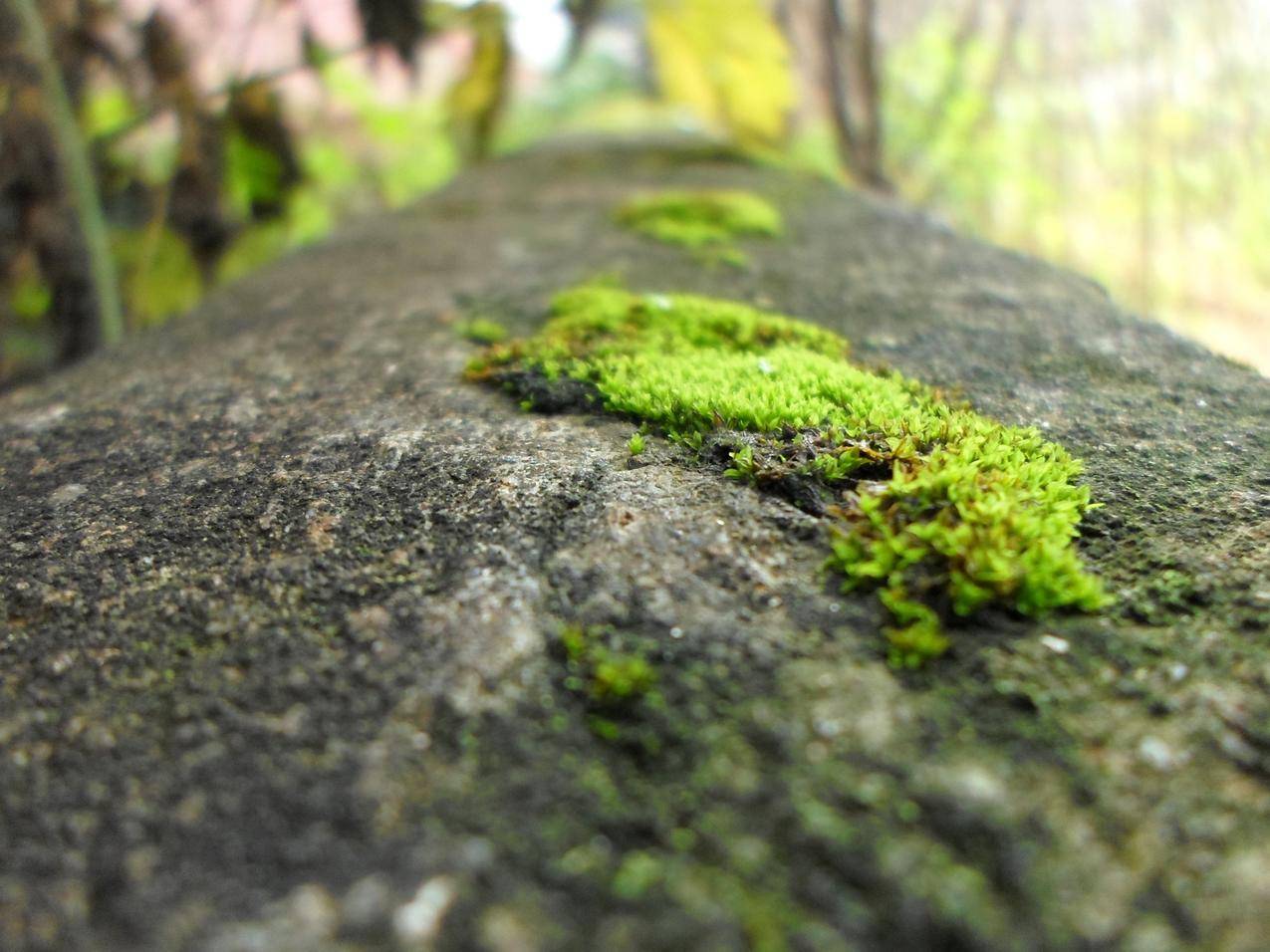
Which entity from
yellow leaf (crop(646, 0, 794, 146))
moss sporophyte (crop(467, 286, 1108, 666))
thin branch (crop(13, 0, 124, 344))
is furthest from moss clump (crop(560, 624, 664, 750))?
yellow leaf (crop(646, 0, 794, 146))

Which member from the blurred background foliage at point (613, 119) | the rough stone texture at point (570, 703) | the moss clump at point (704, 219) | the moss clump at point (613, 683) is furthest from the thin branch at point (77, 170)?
the moss clump at point (613, 683)

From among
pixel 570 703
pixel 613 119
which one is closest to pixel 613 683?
pixel 570 703

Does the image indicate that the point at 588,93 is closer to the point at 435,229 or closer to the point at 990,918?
the point at 435,229

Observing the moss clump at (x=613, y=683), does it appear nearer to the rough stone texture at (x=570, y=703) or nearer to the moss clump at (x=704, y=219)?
the rough stone texture at (x=570, y=703)

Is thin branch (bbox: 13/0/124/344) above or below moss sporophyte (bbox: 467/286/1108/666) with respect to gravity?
above

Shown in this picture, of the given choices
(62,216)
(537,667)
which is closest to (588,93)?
(62,216)

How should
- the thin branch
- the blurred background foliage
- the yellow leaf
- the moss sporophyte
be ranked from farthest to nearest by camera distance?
the yellow leaf < the blurred background foliage < the thin branch < the moss sporophyte

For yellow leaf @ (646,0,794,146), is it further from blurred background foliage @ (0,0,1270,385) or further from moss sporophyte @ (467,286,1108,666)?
moss sporophyte @ (467,286,1108,666)
